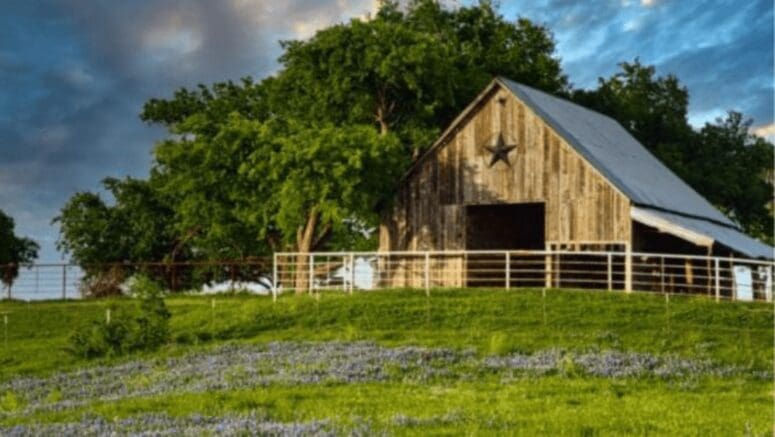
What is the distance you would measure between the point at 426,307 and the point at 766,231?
50.4 m

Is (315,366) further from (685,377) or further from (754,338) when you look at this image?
(754,338)

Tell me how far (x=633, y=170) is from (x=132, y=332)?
26.1 m

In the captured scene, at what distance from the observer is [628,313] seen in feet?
102

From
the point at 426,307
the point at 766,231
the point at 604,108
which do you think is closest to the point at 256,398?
the point at 426,307

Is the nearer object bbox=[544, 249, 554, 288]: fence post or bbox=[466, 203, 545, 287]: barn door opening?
bbox=[544, 249, 554, 288]: fence post

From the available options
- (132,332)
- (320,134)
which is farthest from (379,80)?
(132,332)

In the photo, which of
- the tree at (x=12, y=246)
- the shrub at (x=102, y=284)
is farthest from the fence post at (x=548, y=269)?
the tree at (x=12, y=246)

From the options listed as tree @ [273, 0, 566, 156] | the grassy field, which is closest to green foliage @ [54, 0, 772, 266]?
tree @ [273, 0, 566, 156]

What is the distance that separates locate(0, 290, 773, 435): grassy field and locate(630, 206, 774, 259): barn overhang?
4718mm

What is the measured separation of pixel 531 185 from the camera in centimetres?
4269

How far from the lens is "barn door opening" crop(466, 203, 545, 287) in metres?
44.6

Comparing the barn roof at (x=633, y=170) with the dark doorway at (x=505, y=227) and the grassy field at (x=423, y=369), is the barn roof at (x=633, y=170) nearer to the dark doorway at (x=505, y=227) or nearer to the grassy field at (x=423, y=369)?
the dark doorway at (x=505, y=227)

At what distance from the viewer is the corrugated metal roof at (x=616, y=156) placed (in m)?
42.1

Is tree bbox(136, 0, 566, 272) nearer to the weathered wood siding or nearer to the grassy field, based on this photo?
the weathered wood siding
